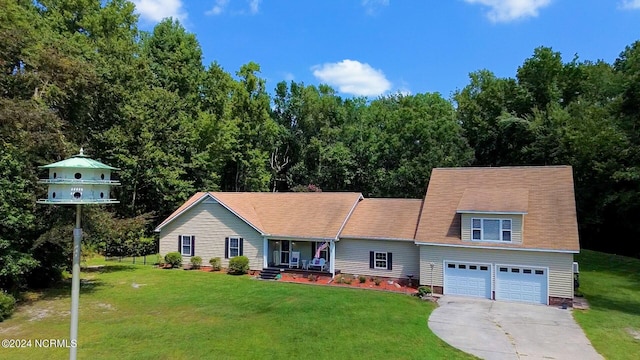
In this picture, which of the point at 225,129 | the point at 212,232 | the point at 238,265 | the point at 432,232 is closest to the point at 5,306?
the point at 238,265

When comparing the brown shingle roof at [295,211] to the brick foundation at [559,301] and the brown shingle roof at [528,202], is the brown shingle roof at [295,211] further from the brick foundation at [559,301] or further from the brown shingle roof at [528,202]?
the brick foundation at [559,301]

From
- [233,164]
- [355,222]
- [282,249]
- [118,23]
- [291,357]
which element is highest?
[118,23]

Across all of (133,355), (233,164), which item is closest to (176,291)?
(133,355)

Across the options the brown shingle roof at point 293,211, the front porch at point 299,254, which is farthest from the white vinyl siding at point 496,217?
the front porch at point 299,254

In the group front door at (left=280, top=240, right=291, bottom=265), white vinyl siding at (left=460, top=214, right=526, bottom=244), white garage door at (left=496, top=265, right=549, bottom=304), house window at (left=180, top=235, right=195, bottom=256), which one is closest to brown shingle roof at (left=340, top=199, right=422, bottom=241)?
white vinyl siding at (left=460, top=214, right=526, bottom=244)

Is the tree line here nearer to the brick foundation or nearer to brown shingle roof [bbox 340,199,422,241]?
the brick foundation

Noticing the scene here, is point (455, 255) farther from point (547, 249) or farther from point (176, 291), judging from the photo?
point (176, 291)
